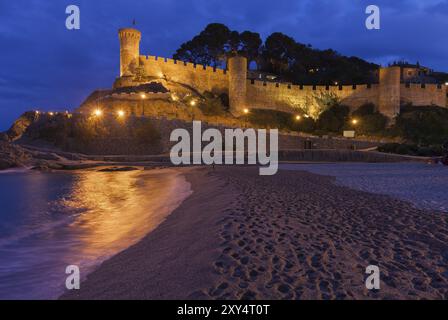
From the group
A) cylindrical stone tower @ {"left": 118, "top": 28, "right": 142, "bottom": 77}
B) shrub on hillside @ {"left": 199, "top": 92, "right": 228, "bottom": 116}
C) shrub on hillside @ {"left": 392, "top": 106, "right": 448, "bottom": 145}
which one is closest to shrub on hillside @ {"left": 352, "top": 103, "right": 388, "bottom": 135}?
shrub on hillside @ {"left": 392, "top": 106, "right": 448, "bottom": 145}

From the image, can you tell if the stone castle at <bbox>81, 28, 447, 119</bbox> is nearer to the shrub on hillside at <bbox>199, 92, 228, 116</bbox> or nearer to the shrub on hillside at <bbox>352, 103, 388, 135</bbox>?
the shrub on hillside at <bbox>352, 103, 388, 135</bbox>

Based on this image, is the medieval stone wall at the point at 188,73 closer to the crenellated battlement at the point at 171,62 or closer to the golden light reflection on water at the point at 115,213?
the crenellated battlement at the point at 171,62

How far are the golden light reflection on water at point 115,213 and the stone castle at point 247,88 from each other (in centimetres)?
2949

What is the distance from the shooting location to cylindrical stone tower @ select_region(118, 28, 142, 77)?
4484 cm

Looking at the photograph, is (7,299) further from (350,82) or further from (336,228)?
(350,82)

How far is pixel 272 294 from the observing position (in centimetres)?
332

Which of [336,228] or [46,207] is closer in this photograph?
[336,228]

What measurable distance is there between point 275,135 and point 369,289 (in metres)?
30.1

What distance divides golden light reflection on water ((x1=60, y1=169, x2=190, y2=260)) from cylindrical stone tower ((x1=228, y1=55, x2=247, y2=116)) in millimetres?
30589

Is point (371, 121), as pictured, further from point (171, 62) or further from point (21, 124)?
point (21, 124)

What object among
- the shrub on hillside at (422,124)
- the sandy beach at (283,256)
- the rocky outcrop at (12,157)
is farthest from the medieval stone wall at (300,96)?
the sandy beach at (283,256)

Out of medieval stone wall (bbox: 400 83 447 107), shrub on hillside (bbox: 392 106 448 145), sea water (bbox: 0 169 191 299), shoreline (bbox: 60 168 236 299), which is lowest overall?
sea water (bbox: 0 169 191 299)

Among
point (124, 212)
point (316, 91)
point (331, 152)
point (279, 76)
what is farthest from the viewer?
point (279, 76)
